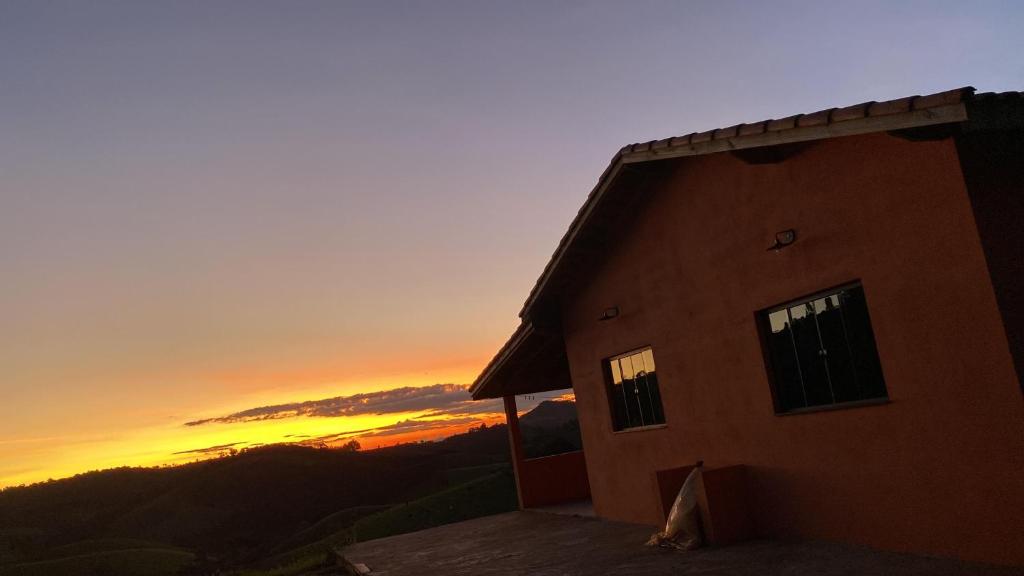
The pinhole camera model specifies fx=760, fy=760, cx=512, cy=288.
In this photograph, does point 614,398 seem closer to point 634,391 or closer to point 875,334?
point 634,391

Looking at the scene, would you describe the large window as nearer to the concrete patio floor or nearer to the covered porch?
the concrete patio floor

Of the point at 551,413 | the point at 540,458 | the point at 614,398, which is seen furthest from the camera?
the point at 551,413

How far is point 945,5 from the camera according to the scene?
1106 centimetres

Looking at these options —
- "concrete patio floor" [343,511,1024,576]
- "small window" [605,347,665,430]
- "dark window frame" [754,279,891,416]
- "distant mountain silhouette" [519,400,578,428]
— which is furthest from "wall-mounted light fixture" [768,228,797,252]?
"distant mountain silhouette" [519,400,578,428]

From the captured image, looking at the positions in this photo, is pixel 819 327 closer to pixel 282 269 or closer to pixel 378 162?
pixel 378 162

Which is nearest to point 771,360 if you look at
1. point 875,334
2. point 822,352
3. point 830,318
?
point 822,352

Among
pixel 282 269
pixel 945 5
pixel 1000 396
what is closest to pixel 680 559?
pixel 1000 396

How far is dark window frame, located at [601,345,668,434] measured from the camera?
Result: 11703 mm

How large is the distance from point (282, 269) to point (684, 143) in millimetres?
13962

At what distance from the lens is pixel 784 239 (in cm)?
823

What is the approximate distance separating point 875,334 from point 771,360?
1.85m

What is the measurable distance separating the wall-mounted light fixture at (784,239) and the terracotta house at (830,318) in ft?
0.06

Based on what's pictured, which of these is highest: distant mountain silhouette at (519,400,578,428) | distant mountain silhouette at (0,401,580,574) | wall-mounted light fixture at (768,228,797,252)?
wall-mounted light fixture at (768,228,797,252)

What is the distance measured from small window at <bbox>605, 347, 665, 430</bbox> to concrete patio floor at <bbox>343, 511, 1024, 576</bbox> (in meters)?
1.73
